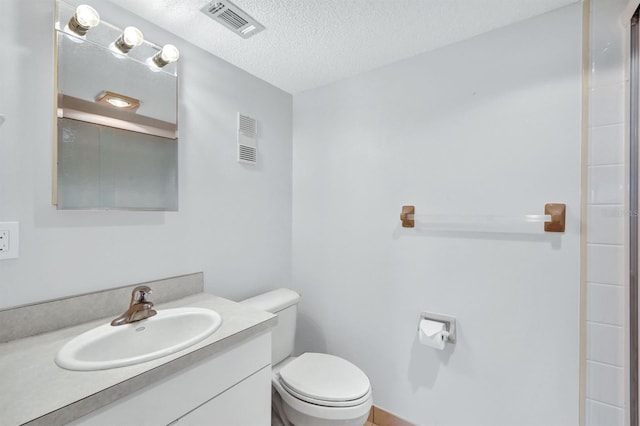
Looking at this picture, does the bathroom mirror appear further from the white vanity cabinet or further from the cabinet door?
the cabinet door

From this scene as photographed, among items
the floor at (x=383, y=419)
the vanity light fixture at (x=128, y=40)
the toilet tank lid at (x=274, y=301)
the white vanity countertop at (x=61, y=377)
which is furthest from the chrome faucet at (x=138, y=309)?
the floor at (x=383, y=419)

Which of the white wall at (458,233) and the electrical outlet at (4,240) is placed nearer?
the electrical outlet at (4,240)

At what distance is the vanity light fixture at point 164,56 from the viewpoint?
1323mm

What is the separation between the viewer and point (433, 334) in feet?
4.69

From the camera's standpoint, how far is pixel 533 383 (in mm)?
1302

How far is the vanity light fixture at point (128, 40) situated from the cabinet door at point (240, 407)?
55.4 inches

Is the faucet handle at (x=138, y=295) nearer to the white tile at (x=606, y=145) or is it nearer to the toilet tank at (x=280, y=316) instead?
the toilet tank at (x=280, y=316)

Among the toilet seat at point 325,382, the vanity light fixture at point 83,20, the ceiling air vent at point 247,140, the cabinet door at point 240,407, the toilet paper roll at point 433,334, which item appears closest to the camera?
the cabinet door at point 240,407

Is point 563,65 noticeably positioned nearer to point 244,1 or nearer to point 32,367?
point 244,1

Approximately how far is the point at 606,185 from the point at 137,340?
1.93 metres

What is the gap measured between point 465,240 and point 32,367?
5.57 feet

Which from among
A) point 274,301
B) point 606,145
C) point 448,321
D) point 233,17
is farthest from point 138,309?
point 606,145

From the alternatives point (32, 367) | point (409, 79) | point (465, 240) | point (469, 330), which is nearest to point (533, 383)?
point (469, 330)

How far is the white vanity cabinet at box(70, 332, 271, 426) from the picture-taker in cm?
78
